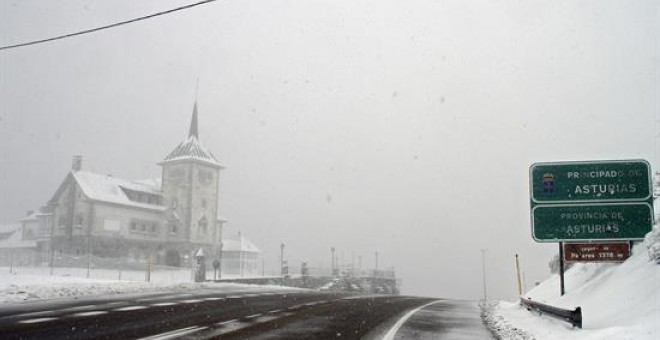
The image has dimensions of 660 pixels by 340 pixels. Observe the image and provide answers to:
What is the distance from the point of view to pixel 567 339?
27.1ft

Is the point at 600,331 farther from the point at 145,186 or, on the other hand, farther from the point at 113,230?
the point at 145,186

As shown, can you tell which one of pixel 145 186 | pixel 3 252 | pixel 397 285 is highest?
pixel 145 186

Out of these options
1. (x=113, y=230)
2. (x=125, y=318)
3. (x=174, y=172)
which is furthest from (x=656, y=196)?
(x=174, y=172)

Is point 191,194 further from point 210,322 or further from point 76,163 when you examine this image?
point 210,322

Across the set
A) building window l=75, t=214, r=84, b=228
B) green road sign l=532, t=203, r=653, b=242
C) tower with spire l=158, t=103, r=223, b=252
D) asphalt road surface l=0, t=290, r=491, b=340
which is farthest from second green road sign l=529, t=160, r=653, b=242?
tower with spire l=158, t=103, r=223, b=252

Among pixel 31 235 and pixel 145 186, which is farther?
pixel 31 235

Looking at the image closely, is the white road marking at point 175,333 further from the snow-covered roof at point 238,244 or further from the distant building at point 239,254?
the snow-covered roof at point 238,244

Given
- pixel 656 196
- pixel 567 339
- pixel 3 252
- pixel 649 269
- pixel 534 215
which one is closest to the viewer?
pixel 567 339

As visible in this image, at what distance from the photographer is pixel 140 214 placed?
6794cm

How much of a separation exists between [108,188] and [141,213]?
5147mm

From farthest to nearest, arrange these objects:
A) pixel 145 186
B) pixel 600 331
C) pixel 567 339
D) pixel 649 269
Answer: pixel 145 186 → pixel 649 269 → pixel 567 339 → pixel 600 331

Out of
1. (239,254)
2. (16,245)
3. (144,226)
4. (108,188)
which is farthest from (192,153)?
(16,245)

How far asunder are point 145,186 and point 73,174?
10.1 m

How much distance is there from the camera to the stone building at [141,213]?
2448 inches
